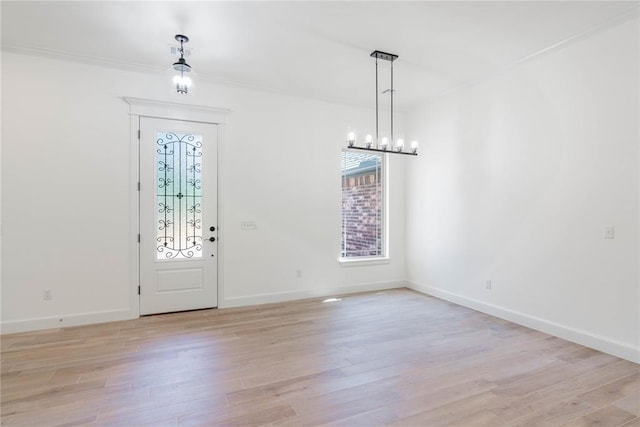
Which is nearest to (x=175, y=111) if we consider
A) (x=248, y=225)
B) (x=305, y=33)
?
(x=248, y=225)

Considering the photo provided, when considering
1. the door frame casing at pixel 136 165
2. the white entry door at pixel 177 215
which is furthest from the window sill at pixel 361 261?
the door frame casing at pixel 136 165

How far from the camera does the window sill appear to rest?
5.32 meters

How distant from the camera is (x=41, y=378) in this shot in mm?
2607

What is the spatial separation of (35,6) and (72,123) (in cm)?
126

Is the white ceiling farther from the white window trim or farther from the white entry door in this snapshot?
the white window trim

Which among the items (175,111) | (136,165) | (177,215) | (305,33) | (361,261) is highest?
(305,33)

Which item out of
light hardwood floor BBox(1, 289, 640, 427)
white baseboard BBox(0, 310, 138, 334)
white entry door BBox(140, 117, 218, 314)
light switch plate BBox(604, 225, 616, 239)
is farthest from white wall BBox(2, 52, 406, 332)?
light switch plate BBox(604, 225, 616, 239)

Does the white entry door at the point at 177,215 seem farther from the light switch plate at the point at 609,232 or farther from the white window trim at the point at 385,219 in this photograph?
the light switch plate at the point at 609,232

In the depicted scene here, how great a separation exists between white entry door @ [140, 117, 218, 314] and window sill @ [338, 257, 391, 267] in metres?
2.00

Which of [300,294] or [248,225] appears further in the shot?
[300,294]

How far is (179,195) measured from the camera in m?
4.32

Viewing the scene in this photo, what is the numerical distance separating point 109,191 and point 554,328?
5.29 metres

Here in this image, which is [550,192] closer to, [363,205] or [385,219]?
[385,219]

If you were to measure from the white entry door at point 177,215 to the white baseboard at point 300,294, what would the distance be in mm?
267
